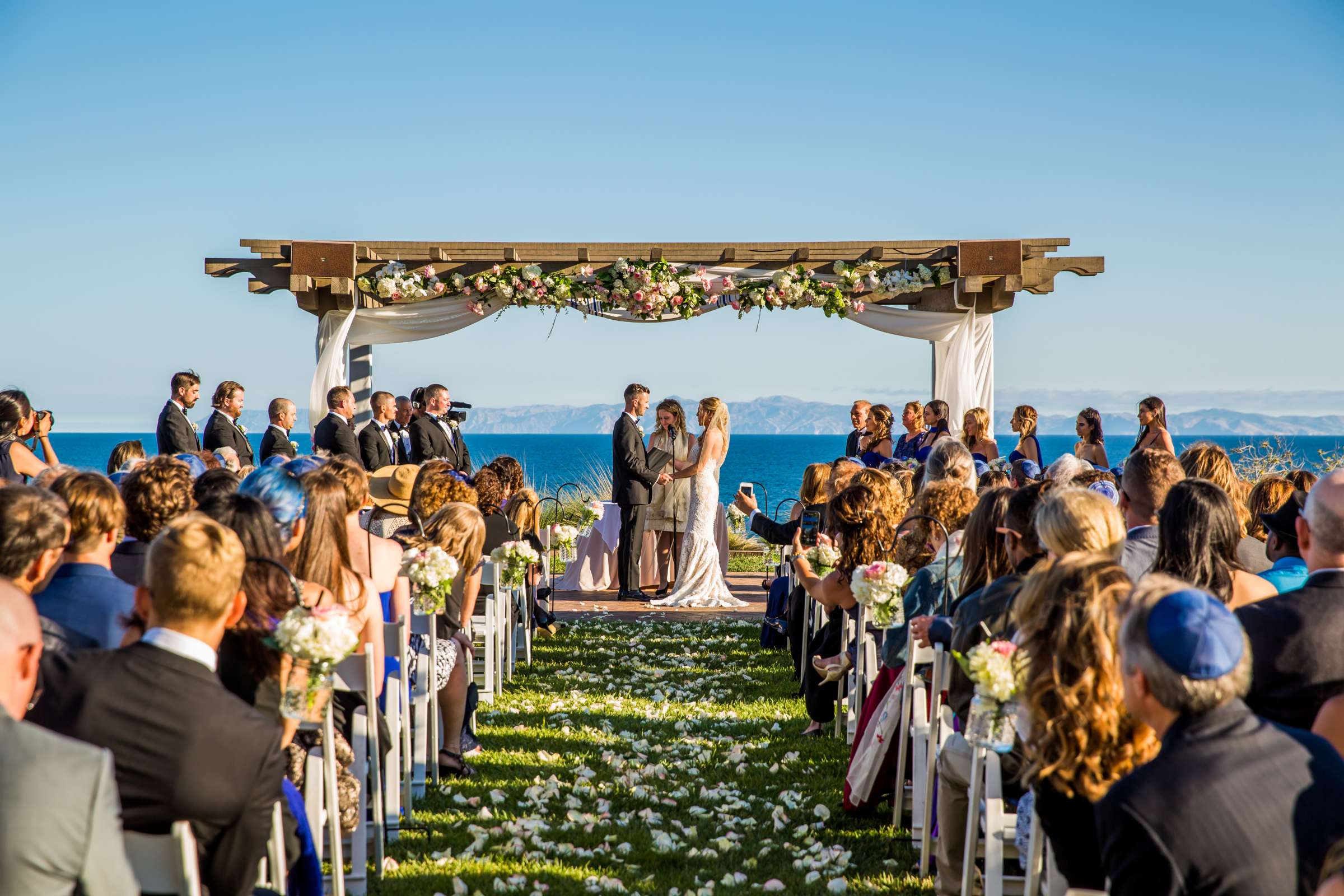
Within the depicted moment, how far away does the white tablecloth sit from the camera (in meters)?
12.5

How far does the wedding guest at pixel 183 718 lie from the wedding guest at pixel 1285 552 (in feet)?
11.6

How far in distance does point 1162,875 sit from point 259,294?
11.4 metres

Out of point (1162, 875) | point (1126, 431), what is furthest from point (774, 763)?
point (1126, 431)

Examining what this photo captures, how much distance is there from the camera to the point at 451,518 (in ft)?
18.7

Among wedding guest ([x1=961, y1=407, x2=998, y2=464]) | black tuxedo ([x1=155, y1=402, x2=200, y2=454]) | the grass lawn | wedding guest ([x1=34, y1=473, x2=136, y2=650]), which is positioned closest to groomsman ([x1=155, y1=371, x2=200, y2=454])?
black tuxedo ([x1=155, y1=402, x2=200, y2=454])

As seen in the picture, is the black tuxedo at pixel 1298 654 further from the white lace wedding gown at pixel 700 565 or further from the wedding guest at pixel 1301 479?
the white lace wedding gown at pixel 700 565

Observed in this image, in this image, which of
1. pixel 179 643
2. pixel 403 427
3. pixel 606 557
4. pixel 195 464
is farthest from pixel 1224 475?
pixel 403 427

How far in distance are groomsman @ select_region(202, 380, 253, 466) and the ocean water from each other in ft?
27.3

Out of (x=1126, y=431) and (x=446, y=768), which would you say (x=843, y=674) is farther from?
(x=1126, y=431)

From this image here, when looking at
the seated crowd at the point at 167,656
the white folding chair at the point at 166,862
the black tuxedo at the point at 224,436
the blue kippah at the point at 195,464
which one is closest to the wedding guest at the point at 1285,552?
the seated crowd at the point at 167,656

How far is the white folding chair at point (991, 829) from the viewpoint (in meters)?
3.27

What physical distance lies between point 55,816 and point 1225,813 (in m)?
2.09

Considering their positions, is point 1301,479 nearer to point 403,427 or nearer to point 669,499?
point 669,499

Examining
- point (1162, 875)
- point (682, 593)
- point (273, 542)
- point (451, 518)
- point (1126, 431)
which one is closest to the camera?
point (1162, 875)
